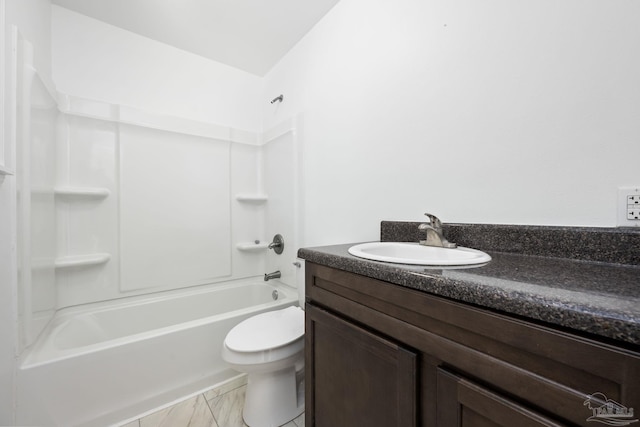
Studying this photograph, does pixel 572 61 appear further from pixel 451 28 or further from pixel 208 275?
pixel 208 275

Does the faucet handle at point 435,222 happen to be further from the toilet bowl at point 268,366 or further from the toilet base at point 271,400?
the toilet base at point 271,400

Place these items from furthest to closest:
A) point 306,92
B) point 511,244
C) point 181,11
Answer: point 306,92
point 181,11
point 511,244

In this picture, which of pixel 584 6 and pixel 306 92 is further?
pixel 306 92

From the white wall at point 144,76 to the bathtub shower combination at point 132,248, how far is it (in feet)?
0.39

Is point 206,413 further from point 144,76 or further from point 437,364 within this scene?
point 144,76

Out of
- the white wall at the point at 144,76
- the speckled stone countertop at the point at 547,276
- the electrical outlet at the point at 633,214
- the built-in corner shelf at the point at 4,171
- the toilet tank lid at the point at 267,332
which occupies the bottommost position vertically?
the toilet tank lid at the point at 267,332

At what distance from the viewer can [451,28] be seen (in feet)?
3.43

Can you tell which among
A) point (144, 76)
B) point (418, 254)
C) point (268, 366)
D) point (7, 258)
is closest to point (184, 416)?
point (268, 366)

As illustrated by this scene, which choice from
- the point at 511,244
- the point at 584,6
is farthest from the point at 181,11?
the point at 511,244

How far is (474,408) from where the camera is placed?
494 mm

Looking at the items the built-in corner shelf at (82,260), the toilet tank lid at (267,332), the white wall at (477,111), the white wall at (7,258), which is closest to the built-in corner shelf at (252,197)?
the white wall at (477,111)

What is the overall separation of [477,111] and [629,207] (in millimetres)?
538

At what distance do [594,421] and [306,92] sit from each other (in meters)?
2.00

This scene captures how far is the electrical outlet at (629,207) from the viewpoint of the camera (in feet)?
2.19
